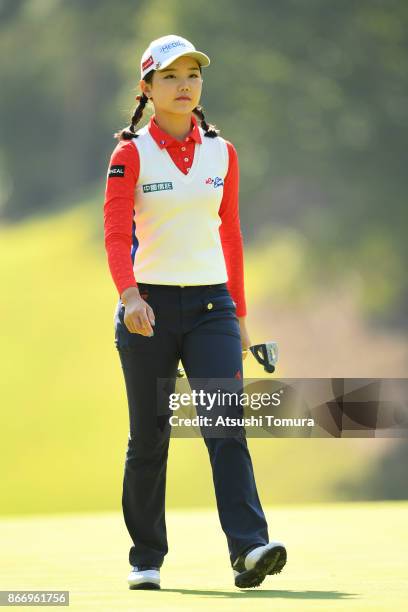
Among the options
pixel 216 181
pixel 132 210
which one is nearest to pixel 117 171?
pixel 132 210

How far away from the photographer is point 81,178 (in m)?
58.2

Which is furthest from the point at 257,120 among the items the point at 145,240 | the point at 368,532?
the point at 145,240

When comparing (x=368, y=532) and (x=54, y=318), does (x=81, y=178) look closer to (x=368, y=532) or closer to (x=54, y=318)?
(x=54, y=318)

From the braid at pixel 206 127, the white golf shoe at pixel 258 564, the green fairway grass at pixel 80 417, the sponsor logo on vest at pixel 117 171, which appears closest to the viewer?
the white golf shoe at pixel 258 564

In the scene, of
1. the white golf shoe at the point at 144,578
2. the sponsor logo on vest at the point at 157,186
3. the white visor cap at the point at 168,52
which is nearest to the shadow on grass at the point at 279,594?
the white golf shoe at the point at 144,578

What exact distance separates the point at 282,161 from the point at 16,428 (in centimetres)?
725

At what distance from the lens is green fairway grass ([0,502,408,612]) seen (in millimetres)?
5031

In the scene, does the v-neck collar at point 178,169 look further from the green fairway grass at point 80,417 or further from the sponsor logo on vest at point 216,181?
the green fairway grass at point 80,417

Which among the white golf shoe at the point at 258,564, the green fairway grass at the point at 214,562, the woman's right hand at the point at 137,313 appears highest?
the woman's right hand at the point at 137,313

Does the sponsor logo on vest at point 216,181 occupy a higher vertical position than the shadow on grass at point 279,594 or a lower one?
higher

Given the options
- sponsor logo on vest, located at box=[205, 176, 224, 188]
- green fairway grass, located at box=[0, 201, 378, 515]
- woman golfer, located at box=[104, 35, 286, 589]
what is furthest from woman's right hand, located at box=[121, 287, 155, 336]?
green fairway grass, located at box=[0, 201, 378, 515]

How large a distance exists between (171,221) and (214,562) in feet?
5.29

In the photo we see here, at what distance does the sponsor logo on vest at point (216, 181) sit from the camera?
5.61m

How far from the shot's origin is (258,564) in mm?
5281
